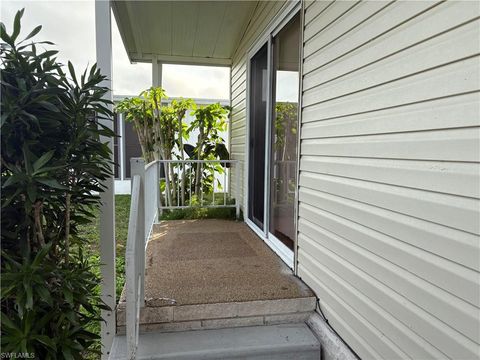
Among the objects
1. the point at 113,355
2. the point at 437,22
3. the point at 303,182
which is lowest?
the point at 113,355

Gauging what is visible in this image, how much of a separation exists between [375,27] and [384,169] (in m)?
0.70

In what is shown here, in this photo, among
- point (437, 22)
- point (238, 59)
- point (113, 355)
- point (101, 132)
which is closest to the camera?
point (437, 22)

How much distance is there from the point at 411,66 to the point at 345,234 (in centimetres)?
95

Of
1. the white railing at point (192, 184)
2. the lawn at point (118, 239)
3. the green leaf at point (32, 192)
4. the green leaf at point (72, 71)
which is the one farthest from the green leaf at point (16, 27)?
the white railing at point (192, 184)

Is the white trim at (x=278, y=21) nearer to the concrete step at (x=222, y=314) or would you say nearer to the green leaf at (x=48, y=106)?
the green leaf at (x=48, y=106)

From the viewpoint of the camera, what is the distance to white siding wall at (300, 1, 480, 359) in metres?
1.18

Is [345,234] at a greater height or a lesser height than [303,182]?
lesser

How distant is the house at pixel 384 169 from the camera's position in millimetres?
1194

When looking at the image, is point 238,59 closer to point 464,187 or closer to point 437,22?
point 437,22

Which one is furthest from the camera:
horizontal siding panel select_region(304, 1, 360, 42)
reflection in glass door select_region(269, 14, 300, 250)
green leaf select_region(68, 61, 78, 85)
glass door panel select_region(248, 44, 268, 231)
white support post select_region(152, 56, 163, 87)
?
white support post select_region(152, 56, 163, 87)

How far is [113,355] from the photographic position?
74.2 inches

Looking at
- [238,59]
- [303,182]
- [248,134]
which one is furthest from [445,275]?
[238,59]

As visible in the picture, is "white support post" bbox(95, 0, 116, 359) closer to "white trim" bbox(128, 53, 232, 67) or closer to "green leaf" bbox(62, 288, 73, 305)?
"green leaf" bbox(62, 288, 73, 305)

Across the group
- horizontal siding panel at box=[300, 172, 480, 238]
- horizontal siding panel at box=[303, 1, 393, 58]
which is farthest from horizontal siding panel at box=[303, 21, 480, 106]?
horizontal siding panel at box=[300, 172, 480, 238]
